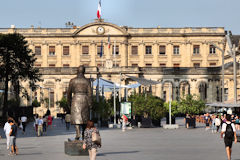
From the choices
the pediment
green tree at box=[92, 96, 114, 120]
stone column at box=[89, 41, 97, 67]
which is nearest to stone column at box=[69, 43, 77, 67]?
the pediment

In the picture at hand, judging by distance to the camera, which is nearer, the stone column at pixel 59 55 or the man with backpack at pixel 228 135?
the man with backpack at pixel 228 135

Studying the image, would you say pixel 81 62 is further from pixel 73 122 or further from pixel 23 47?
pixel 73 122

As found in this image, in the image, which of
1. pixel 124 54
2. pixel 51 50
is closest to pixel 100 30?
pixel 124 54

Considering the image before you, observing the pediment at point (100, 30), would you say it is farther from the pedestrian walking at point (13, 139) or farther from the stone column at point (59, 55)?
the pedestrian walking at point (13, 139)

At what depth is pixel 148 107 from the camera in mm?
44031

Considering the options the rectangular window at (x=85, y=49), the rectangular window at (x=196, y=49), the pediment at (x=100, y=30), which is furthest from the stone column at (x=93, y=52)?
the rectangular window at (x=196, y=49)

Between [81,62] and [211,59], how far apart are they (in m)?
20.8

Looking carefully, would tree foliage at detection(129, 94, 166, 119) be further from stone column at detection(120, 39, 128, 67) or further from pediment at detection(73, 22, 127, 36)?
stone column at detection(120, 39, 128, 67)

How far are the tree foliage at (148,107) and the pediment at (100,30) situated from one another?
4773 centimetres

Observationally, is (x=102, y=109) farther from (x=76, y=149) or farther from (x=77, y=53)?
(x=77, y=53)

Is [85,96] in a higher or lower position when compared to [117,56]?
lower

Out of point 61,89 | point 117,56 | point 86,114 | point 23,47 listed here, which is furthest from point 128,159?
point 117,56

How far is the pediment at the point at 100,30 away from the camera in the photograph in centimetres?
9200

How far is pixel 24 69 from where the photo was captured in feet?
170
